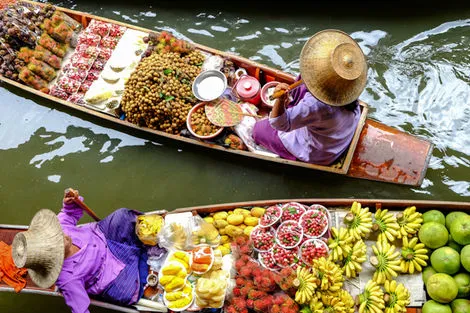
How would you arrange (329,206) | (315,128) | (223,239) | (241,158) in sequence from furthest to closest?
(241,158) < (223,239) < (329,206) < (315,128)

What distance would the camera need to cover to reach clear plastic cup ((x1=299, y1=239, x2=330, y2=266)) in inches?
136

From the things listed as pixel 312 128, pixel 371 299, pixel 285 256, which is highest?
pixel 312 128

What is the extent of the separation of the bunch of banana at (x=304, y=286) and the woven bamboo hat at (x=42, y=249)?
6.20ft

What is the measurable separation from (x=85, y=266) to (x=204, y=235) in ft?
3.54

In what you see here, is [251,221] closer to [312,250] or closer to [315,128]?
[312,250]

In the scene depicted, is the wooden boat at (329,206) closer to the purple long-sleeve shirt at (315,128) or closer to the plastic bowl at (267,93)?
the purple long-sleeve shirt at (315,128)

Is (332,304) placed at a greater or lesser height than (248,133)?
lesser

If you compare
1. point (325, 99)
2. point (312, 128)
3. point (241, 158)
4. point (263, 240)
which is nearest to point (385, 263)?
point (263, 240)

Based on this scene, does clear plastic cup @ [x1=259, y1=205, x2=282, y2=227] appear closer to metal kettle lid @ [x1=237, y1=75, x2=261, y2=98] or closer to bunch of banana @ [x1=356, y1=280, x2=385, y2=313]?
bunch of banana @ [x1=356, y1=280, x2=385, y2=313]

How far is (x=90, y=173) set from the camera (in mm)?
5262

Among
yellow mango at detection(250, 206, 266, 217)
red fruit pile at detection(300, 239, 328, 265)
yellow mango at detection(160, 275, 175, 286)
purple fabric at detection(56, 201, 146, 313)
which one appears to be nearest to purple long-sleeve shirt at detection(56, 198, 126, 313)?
purple fabric at detection(56, 201, 146, 313)

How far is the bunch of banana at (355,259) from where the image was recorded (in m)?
3.33

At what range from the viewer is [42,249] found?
10.2 feet

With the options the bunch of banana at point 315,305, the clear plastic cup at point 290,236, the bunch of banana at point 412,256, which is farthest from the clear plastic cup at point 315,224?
the bunch of banana at point 412,256
